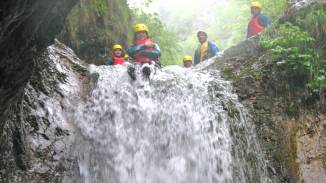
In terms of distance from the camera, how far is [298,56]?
7469mm

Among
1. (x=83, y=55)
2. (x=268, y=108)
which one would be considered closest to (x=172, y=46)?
(x=83, y=55)

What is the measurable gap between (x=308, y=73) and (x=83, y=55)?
5.01 metres

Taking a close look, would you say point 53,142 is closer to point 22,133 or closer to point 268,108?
point 22,133

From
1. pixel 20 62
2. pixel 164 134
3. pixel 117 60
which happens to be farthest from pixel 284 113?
pixel 20 62

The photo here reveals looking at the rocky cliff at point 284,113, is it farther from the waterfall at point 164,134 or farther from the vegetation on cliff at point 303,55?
the waterfall at point 164,134

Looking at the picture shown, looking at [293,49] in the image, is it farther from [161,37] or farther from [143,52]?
[161,37]

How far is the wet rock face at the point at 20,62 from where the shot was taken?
11.3ft

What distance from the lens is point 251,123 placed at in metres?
7.27

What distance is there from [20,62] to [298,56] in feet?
16.5

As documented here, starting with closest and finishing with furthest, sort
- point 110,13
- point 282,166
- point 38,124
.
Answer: point 38,124
point 282,166
point 110,13

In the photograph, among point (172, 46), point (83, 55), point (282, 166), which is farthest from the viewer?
point (172, 46)

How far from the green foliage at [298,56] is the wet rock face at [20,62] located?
419cm

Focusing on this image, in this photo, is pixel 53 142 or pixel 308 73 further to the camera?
pixel 308 73

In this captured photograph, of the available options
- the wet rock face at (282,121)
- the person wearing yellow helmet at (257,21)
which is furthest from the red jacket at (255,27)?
the wet rock face at (282,121)
